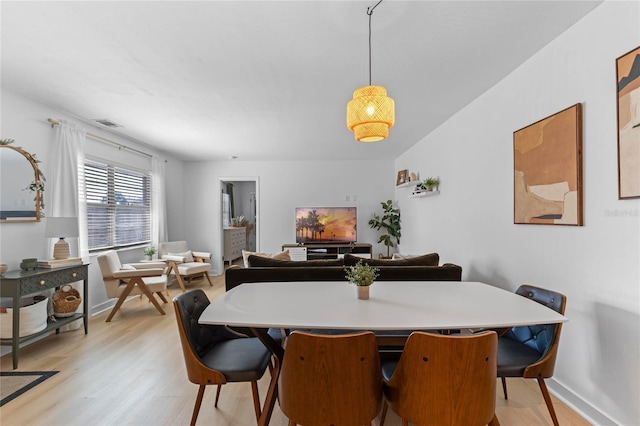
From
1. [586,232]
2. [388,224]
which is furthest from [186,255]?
[586,232]

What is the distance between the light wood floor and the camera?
187cm

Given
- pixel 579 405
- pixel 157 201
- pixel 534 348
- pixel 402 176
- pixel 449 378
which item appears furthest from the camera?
pixel 402 176

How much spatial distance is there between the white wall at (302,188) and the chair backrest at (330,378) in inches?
203

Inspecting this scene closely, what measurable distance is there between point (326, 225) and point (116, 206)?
3645 mm

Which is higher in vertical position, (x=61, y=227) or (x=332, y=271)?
(x=61, y=227)

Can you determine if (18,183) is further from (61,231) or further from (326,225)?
(326,225)

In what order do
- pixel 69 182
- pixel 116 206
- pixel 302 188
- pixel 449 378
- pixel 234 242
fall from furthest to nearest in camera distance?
pixel 234 242 < pixel 302 188 < pixel 116 206 < pixel 69 182 < pixel 449 378

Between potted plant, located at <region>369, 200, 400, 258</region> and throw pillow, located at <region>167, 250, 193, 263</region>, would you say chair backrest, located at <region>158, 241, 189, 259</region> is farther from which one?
potted plant, located at <region>369, 200, 400, 258</region>

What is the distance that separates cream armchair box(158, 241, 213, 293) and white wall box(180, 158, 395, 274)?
860 mm

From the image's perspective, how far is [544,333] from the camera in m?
1.70

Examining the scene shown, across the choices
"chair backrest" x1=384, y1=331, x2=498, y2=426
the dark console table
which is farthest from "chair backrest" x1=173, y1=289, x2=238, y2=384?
the dark console table

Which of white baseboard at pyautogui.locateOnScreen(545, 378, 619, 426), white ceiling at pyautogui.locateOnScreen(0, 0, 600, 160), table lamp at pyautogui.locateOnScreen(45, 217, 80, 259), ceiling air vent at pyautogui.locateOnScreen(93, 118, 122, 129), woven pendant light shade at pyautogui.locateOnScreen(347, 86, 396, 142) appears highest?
white ceiling at pyautogui.locateOnScreen(0, 0, 600, 160)

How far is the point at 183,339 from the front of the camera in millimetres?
1539

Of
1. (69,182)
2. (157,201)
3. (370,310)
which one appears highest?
(69,182)
